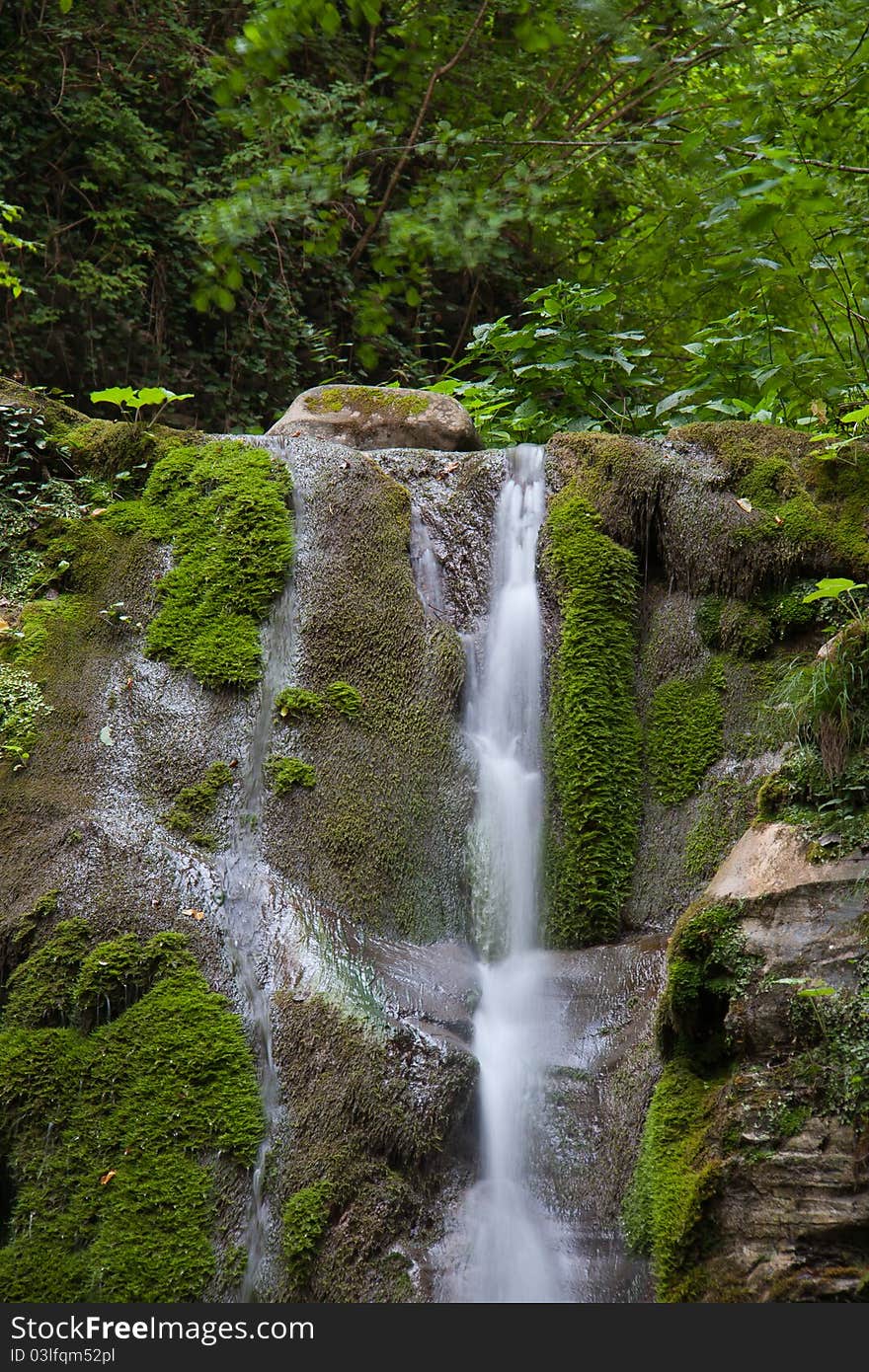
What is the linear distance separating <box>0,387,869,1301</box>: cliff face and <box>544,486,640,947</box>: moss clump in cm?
2

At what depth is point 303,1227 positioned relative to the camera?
4012 millimetres

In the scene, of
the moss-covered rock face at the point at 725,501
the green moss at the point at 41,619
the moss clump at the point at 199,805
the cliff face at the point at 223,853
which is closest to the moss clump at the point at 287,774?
the cliff face at the point at 223,853

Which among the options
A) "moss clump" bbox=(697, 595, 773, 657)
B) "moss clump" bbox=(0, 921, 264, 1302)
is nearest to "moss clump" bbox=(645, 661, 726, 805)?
"moss clump" bbox=(697, 595, 773, 657)

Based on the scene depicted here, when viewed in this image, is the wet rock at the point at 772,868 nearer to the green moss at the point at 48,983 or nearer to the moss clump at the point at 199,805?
the moss clump at the point at 199,805

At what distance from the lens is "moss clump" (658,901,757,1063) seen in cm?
412

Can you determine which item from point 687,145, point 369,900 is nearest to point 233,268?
point 687,145

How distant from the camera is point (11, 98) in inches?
394

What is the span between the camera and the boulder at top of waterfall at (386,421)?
24.8 feet

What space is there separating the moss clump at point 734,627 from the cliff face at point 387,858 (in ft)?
0.05

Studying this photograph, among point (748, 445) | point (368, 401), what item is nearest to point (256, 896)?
point (748, 445)

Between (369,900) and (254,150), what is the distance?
8009 mm

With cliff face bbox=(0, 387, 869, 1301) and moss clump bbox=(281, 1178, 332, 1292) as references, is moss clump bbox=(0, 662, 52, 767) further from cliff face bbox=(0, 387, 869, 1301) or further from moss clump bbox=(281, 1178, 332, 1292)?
moss clump bbox=(281, 1178, 332, 1292)

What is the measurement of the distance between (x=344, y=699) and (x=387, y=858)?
0.84 m

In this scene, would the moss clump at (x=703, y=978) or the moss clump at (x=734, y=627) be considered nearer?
the moss clump at (x=703, y=978)
